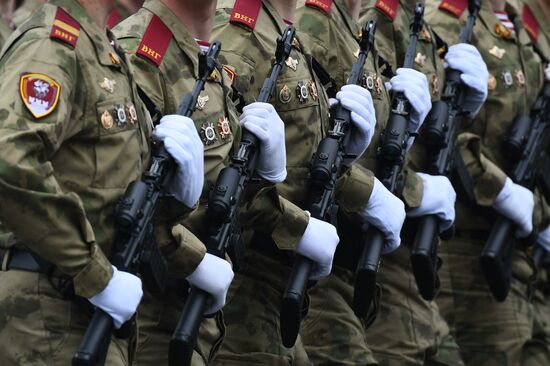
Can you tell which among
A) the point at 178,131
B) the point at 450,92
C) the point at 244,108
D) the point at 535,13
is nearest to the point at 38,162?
the point at 178,131

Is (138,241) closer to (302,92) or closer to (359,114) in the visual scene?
(302,92)

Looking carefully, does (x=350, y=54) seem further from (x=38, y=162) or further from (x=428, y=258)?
(x=38, y=162)

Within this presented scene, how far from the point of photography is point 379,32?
7.36 meters

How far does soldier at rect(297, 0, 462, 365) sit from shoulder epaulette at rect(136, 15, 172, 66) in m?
1.21

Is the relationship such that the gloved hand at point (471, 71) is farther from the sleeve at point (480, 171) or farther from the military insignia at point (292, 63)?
the military insignia at point (292, 63)

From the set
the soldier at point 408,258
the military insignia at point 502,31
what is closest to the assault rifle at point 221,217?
the soldier at point 408,258

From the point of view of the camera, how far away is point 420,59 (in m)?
7.34

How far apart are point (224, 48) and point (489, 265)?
2.40m

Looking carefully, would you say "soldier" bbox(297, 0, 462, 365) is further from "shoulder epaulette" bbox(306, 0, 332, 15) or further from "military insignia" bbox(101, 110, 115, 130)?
"military insignia" bbox(101, 110, 115, 130)

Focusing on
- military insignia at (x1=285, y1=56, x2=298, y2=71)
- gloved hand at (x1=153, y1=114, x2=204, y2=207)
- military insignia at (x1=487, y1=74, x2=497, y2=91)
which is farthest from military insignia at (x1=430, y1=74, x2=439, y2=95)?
gloved hand at (x1=153, y1=114, x2=204, y2=207)

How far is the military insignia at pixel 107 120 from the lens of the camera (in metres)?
4.59

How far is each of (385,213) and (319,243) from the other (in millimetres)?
691

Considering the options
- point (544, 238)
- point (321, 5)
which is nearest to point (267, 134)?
point (321, 5)

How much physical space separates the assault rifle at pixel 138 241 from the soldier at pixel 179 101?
10.1 inches
